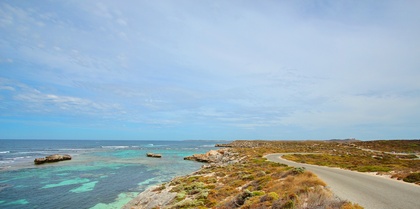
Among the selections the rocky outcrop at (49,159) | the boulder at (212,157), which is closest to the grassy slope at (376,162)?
the boulder at (212,157)

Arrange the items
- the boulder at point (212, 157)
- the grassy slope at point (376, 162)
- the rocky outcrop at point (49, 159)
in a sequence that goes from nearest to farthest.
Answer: the grassy slope at point (376, 162) → the rocky outcrop at point (49, 159) → the boulder at point (212, 157)

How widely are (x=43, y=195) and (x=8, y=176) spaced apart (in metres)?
19.2

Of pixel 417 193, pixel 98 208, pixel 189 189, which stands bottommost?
pixel 98 208

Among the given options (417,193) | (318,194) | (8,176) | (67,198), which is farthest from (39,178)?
(417,193)

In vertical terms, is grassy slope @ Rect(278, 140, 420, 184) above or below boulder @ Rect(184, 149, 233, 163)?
above

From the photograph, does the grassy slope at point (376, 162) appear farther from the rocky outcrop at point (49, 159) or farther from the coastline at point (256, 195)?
the rocky outcrop at point (49, 159)

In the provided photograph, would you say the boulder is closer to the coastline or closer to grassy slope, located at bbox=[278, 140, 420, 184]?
grassy slope, located at bbox=[278, 140, 420, 184]

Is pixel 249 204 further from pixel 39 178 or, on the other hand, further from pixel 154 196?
pixel 39 178

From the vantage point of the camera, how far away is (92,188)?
30969 mm

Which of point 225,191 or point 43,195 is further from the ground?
point 225,191

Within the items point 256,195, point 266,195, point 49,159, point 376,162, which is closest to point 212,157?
point 376,162

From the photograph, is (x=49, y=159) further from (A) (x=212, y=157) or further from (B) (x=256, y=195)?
(B) (x=256, y=195)

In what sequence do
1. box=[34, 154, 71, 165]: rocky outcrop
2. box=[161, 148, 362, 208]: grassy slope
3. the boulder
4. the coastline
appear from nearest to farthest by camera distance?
box=[161, 148, 362, 208]: grassy slope, the coastline, box=[34, 154, 71, 165]: rocky outcrop, the boulder

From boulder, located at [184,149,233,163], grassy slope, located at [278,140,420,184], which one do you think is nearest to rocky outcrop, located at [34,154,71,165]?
boulder, located at [184,149,233,163]
